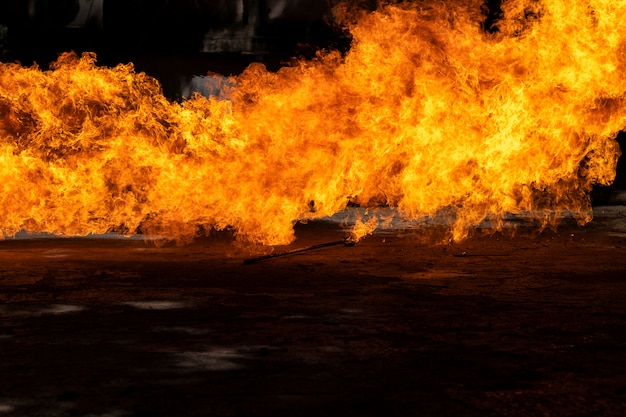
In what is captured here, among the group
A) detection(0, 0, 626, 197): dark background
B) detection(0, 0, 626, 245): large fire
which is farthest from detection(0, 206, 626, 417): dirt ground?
detection(0, 0, 626, 197): dark background

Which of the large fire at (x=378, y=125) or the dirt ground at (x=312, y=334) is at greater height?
the large fire at (x=378, y=125)

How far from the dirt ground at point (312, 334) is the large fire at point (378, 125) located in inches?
28.9

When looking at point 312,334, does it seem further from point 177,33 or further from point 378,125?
point 177,33

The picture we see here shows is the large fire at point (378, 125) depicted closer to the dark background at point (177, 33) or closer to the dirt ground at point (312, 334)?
the dirt ground at point (312, 334)

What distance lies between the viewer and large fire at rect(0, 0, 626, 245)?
11906 millimetres

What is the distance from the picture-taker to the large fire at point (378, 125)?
39.1ft

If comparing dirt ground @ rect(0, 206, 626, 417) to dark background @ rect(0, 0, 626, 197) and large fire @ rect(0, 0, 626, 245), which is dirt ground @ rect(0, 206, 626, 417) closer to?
large fire @ rect(0, 0, 626, 245)

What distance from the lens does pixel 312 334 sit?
756 centimetres

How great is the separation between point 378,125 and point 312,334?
4.74m

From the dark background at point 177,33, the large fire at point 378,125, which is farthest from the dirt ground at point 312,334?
the dark background at point 177,33

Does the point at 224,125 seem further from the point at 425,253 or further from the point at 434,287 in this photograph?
the point at 434,287

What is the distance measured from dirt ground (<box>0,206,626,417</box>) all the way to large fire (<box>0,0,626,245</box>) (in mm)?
735

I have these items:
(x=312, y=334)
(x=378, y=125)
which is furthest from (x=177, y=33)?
(x=312, y=334)

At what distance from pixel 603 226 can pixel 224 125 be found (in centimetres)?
699
